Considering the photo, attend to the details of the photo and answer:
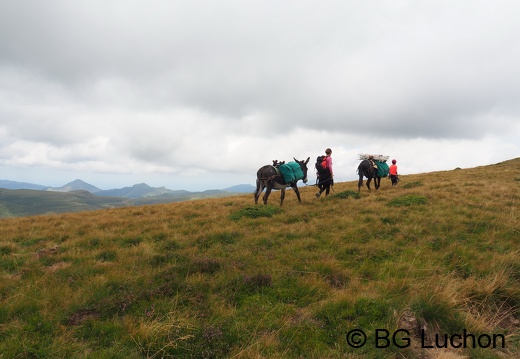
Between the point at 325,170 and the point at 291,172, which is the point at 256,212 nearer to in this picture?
the point at 291,172

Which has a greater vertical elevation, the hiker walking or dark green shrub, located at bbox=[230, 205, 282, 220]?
the hiker walking

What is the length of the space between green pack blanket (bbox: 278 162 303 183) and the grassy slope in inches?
177

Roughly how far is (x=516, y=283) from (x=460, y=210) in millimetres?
6159

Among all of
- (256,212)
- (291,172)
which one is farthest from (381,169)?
(256,212)

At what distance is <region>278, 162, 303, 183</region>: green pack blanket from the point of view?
15.0m

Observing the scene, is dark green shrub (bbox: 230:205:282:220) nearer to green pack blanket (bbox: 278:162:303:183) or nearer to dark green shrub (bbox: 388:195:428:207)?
green pack blanket (bbox: 278:162:303:183)

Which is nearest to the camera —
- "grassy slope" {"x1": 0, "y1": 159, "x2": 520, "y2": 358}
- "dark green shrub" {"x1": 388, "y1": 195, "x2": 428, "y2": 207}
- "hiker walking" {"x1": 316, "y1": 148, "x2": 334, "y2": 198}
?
"grassy slope" {"x1": 0, "y1": 159, "x2": 520, "y2": 358}

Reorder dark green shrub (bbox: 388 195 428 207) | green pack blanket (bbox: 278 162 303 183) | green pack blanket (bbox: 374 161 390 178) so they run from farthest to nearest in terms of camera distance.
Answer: green pack blanket (bbox: 374 161 390 178) < green pack blanket (bbox: 278 162 303 183) < dark green shrub (bbox: 388 195 428 207)

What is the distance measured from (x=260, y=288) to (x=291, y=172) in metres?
9.56

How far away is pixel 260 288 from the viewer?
20.1 feet

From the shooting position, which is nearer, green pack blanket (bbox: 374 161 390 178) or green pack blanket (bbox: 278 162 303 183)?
green pack blanket (bbox: 278 162 303 183)

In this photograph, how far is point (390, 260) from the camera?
7586 mm

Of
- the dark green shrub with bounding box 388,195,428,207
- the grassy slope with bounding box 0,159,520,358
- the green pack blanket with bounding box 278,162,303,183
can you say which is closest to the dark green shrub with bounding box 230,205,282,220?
the grassy slope with bounding box 0,159,520,358

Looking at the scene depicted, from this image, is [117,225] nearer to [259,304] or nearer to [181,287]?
[181,287]
